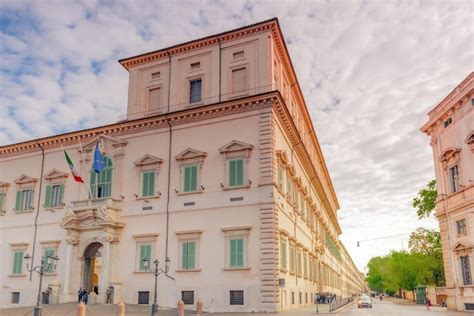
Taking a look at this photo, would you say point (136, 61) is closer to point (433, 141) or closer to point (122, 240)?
point (122, 240)

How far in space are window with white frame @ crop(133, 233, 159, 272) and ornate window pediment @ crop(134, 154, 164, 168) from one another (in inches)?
191

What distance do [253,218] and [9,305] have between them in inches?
781

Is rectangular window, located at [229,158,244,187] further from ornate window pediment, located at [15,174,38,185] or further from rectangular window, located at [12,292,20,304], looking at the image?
rectangular window, located at [12,292,20,304]

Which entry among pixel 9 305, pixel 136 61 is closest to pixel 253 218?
pixel 136 61

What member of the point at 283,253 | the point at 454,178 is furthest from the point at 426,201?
the point at 283,253

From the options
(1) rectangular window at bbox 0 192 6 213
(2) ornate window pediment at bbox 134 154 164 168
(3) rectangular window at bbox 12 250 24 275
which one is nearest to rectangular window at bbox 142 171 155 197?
(2) ornate window pediment at bbox 134 154 164 168

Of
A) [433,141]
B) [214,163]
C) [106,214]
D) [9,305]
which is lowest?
[9,305]

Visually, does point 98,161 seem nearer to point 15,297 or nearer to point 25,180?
point 25,180

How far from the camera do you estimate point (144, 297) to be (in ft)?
99.6

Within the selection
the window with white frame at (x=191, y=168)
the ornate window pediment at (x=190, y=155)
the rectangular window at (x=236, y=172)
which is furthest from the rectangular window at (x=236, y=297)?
the ornate window pediment at (x=190, y=155)

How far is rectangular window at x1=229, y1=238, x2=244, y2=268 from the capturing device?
2833 centimetres

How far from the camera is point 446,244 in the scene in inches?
1558

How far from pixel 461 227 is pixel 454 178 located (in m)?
4.22

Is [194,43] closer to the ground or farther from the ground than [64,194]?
farther from the ground
